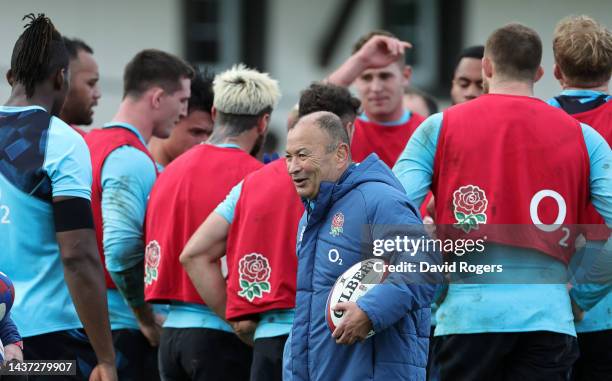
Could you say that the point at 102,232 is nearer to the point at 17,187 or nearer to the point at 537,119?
the point at 17,187

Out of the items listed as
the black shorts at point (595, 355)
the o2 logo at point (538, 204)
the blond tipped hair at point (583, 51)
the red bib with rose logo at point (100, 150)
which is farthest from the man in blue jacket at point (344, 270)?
the red bib with rose logo at point (100, 150)

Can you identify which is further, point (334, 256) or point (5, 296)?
point (334, 256)

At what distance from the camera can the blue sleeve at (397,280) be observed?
4.88 meters

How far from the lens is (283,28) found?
17.1 m

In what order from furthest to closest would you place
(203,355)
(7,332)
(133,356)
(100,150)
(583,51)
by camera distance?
1. (133,356)
2. (100,150)
3. (203,355)
4. (583,51)
5. (7,332)

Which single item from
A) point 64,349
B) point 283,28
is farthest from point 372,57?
point 283,28

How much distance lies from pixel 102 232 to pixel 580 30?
2.61m

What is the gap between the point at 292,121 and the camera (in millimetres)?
6980

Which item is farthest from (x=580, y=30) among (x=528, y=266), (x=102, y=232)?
(x=102, y=232)

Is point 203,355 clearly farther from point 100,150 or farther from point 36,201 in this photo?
point 36,201

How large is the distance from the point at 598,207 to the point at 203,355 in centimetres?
203

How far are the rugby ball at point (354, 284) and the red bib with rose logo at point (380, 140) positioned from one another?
2.75 m

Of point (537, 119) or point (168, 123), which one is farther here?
point (168, 123)

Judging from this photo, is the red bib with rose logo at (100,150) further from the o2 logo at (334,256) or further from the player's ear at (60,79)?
the o2 logo at (334,256)
